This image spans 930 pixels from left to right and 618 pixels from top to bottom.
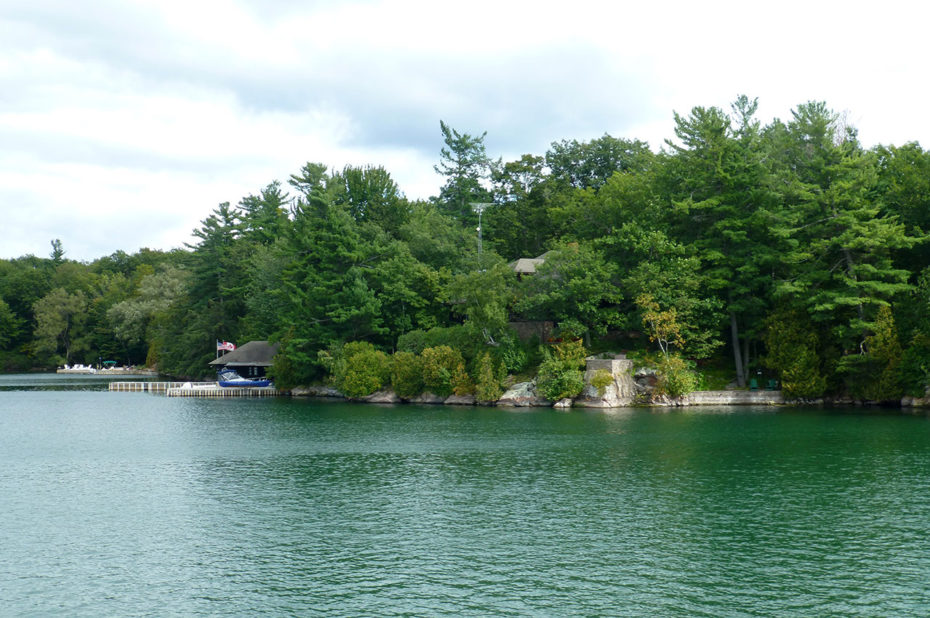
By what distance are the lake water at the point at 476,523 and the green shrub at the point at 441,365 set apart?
19223 millimetres

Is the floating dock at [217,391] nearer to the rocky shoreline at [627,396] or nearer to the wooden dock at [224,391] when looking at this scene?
the wooden dock at [224,391]

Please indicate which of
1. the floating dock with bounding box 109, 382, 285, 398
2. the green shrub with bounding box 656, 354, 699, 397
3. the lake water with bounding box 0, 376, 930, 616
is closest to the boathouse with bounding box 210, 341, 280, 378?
the floating dock with bounding box 109, 382, 285, 398

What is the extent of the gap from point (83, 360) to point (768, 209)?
131m

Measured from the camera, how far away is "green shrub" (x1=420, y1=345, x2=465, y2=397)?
60.4m

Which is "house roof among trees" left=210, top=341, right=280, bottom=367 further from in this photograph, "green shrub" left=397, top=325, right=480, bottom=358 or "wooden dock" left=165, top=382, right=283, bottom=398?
"green shrub" left=397, top=325, right=480, bottom=358

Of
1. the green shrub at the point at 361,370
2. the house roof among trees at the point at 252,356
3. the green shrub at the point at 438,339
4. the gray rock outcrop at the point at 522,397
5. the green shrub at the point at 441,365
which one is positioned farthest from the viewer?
the house roof among trees at the point at 252,356

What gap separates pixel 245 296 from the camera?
301 ft

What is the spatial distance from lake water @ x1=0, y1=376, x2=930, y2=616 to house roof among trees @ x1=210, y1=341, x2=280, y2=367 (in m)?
41.5

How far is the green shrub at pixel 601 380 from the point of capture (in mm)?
53688

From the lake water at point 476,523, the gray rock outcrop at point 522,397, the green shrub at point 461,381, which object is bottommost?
the lake water at point 476,523

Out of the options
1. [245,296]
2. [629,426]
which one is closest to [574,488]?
[629,426]

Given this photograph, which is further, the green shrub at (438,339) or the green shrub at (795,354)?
the green shrub at (438,339)

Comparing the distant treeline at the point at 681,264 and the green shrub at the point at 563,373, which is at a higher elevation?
the distant treeline at the point at 681,264

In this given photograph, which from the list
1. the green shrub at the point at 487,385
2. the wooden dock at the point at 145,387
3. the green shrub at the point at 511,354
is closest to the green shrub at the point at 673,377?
the green shrub at the point at 511,354
